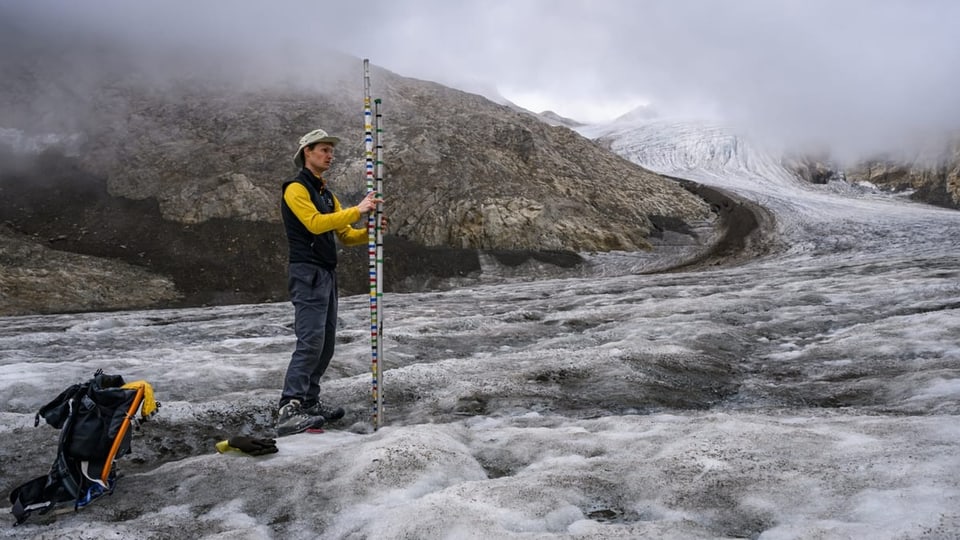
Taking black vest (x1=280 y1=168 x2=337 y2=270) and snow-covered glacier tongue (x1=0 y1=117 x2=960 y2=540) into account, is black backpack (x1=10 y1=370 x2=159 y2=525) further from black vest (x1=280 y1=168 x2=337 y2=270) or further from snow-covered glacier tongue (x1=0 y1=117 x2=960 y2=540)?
black vest (x1=280 y1=168 x2=337 y2=270)

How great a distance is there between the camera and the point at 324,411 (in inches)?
293

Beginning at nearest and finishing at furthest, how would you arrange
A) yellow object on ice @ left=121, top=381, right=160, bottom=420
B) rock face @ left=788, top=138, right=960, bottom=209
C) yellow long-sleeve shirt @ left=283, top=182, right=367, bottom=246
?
A: yellow object on ice @ left=121, top=381, right=160, bottom=420, yellow long-sleeve shirt @ left=283, top=182, right=367, bottom=246, rock face @ left=788, top=138, right=960, bottom=209

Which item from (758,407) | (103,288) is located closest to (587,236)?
(103,288)

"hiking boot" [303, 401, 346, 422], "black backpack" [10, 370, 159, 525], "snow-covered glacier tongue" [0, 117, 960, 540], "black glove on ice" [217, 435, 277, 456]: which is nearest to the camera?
"snow-covered glacier tongue" [0, 117, 960, 540]

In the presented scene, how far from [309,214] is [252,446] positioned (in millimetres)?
2305

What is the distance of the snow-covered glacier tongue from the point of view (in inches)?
174

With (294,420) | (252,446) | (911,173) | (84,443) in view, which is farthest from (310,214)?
(911,173)

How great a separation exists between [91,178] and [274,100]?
14459 millimetres

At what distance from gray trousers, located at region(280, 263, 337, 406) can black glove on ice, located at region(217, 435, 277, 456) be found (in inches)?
41.3

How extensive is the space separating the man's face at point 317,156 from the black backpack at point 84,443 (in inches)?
112

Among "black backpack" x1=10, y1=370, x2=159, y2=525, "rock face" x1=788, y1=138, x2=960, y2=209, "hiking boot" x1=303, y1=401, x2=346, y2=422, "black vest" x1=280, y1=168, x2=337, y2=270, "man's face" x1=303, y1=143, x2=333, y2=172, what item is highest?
"rock face" x1=788, y1=138, x2=960, y2=209

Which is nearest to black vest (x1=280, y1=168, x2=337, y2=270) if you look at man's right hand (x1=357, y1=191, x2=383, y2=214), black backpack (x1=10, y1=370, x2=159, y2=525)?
man's right hand (x1=357, y1=191, x2=383, y2=214)

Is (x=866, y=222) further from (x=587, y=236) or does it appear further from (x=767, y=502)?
(x=767, y=502)

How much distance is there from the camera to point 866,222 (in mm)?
39406
